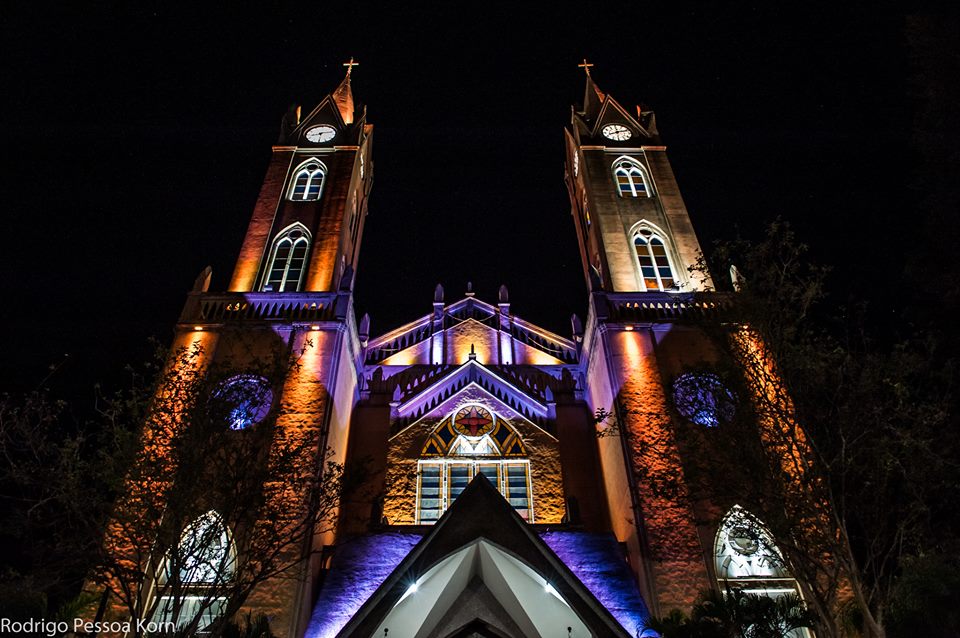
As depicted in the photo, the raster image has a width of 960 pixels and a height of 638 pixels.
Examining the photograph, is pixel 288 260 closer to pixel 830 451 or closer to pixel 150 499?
pixel 150 499

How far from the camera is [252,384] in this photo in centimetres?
1445

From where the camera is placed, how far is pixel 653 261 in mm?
23531

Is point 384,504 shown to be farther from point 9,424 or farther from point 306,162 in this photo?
point 306,162

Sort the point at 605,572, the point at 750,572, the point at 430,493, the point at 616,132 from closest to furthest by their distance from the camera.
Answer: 1. the point at 750,572
2. the point at 605,572
3. the point at 430,493
4. the point at 616,132

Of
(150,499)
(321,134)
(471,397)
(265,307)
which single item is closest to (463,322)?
(471,397)

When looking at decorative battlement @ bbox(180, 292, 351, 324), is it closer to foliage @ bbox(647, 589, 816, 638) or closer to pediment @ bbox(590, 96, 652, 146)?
foliage @ bbox(647, 589, 816, 638)

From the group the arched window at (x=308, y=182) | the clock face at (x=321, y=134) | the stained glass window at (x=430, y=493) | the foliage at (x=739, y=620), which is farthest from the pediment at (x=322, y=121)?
the foliage at (x=739, y=620)

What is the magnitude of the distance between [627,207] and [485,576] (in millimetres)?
14946

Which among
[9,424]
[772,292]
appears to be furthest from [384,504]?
[772,292]

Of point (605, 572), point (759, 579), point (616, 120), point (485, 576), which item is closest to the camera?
point (485, 576)

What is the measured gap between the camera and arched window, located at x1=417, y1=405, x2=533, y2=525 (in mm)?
19203

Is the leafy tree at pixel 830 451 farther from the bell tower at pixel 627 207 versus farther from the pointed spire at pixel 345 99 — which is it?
the pointed spire at pixel 345 99

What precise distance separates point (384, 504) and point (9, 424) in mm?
9705

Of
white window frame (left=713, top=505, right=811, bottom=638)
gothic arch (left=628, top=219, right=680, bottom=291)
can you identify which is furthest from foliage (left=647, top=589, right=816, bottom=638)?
gothic arch (left=628, top=219, right=680, bottom=291)
